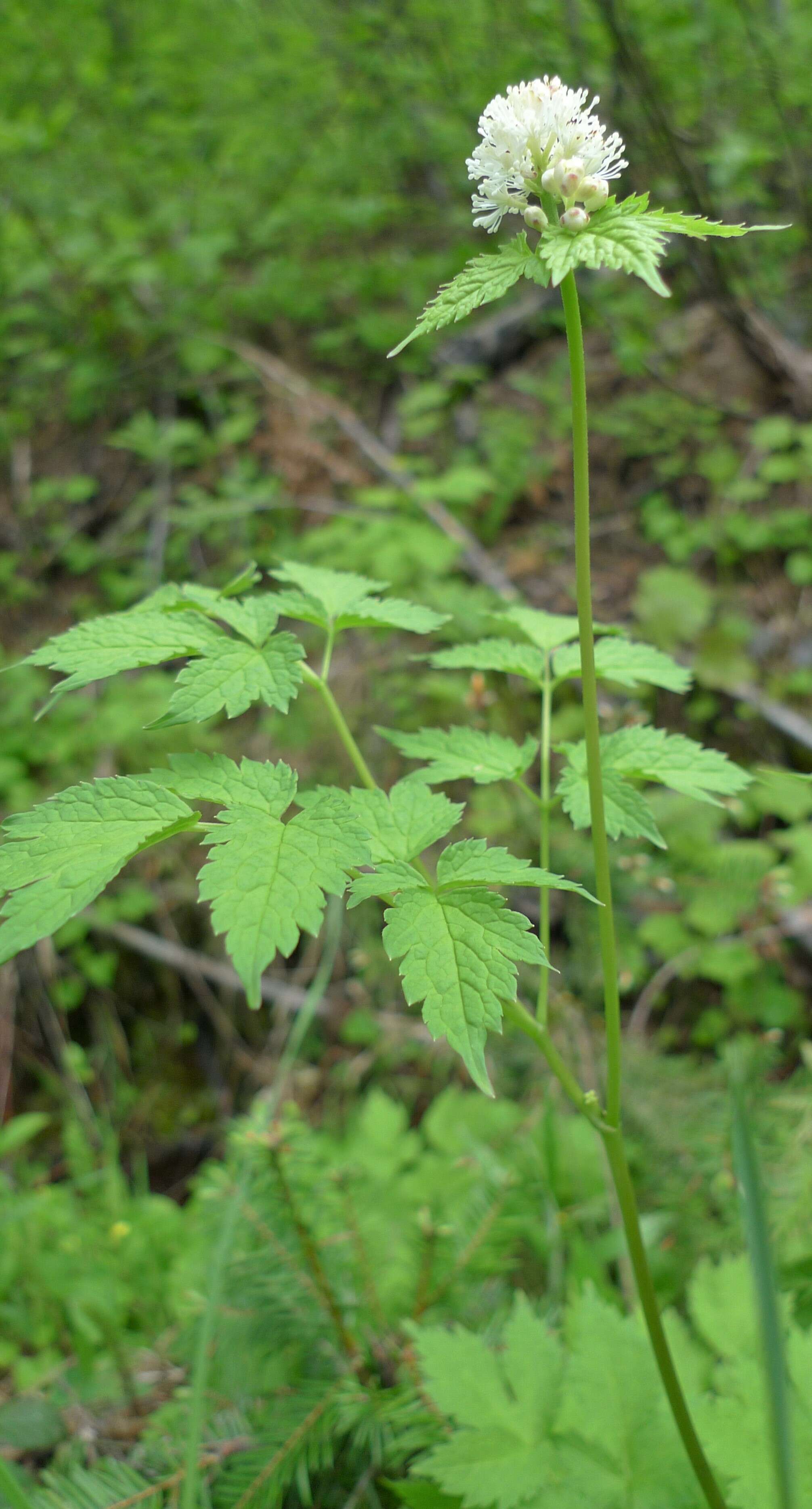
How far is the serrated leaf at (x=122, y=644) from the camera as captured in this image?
3.13ft

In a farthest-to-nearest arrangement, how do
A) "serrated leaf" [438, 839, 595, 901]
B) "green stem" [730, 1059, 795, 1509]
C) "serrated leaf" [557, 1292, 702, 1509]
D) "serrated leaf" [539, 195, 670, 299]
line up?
"serrated leaf" [557, 1292, 702, 1509] → "serrated leaf" [438, 839, 595, 901] → "serrated leaf" [539, 195, 670, 299] → "green stem" [730, 1059, 795, 1509]

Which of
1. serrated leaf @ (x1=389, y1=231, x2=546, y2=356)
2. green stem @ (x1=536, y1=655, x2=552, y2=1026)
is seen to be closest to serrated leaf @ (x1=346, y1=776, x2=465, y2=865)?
green stem @ (x1=536, y1=655, x2=552, y2=1026)

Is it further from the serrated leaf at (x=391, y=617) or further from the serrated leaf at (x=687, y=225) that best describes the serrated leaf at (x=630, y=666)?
the serrated leaf at (x=687, y=225)

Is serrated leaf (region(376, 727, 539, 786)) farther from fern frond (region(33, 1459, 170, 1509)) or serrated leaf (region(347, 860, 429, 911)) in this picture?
fern frond (region(33, 1459, 170, 1509))

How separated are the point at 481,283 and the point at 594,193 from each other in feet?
0.47

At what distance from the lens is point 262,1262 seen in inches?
55.7

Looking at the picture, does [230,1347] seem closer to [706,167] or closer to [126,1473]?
[126,1473]

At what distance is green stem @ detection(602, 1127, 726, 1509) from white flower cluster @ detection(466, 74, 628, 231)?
0.99 meters

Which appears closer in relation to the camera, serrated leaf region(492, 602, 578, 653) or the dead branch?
serrated leaf region(492, 602, 578, 653)

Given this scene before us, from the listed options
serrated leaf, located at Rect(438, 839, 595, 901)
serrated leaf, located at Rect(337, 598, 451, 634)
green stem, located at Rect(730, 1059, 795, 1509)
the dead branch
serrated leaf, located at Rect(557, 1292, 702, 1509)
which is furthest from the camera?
the dead branch

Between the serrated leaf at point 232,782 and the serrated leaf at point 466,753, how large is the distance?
231mm

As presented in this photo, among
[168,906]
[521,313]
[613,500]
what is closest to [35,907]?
[168,906]

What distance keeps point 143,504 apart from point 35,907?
4.26 m

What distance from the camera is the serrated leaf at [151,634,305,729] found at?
2.96 ft
